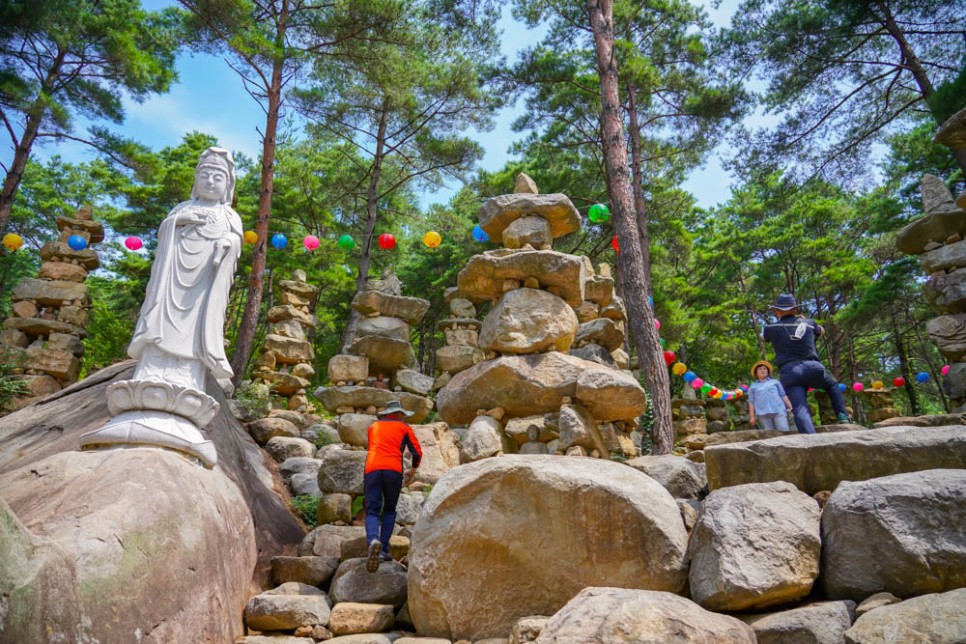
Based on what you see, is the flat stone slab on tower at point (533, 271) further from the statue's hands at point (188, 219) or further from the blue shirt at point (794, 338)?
the statue's hands at point (188, 219)

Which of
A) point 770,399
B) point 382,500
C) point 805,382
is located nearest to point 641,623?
point 382,500

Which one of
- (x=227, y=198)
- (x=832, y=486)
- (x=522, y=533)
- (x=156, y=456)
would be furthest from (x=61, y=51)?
(x=832, y=486)

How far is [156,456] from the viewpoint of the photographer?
13.5 ft

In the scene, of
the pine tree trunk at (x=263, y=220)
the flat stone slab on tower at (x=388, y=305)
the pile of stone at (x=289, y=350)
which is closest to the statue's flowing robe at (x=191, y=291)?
the flat stone slab on tower at (x=388, y=305)

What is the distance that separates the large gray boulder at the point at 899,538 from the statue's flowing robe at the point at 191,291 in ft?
14.1

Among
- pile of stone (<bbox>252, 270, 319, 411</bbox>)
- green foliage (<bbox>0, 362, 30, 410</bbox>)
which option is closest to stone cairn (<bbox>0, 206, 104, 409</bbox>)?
green foliage (<bbox>0, 362, 30, 410</bbox>)

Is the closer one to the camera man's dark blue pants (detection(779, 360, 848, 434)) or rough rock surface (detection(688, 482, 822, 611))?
rough rock surface (detection(688, 482, 822, 611))

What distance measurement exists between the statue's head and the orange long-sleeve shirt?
8.35ft

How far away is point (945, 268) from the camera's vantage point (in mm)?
9367

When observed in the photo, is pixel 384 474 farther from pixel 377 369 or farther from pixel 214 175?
pixel 377 369

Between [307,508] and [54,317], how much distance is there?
28.4 feet

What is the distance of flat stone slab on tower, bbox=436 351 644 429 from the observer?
590 centimetres

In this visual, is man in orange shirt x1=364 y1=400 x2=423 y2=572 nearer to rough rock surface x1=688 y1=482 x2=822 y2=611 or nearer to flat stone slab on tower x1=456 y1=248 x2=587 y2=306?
flat stone slab on tower x1=456 y1=248 x2=587 y2=306

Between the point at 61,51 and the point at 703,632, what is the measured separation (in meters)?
17.2
